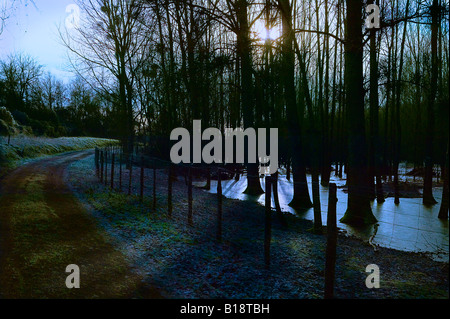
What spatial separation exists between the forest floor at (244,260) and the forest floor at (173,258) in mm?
16

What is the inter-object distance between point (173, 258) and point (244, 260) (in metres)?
1.29

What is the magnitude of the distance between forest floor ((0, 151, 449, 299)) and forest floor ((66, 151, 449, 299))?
0.05 feet

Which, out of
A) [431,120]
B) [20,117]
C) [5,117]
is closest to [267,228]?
[431,120]

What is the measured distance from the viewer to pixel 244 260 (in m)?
5.93

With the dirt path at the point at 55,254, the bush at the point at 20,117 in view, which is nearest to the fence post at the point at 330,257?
the dirt path at the point at 55,254

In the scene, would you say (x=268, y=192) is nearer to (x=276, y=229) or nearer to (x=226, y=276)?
(x=226, y=276)

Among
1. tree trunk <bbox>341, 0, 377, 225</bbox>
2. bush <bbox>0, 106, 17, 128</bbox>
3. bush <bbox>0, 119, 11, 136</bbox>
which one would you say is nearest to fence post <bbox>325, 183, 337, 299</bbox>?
tree trunk <bbox>341, 0, 377, 225</bbox>

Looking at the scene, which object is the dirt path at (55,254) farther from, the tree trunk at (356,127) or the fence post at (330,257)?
the tree trunk at (356,127)

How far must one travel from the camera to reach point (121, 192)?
12.9 meters

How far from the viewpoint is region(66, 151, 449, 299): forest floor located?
4.65m

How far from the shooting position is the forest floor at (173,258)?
457cm
